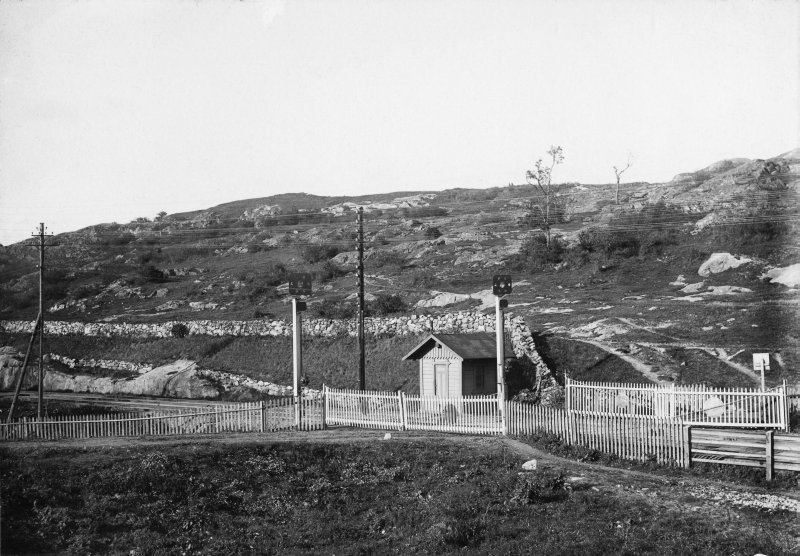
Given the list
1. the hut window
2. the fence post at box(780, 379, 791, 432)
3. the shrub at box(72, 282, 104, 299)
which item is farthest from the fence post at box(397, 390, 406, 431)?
the shrub at box(72, 282, 104, 299)

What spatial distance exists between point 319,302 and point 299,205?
11769 centimetres

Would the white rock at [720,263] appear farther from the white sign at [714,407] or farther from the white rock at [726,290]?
the white sign at [714,407]

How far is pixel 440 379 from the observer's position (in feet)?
121

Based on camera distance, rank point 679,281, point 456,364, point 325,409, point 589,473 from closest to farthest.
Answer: point 589,473
point 325,409
point 456,364
point 679,281

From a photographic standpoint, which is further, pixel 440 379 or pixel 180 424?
pixel 440 379

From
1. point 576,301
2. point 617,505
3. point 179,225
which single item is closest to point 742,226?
point 576,301

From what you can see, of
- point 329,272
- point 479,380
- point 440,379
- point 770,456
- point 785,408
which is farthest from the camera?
point 329,272

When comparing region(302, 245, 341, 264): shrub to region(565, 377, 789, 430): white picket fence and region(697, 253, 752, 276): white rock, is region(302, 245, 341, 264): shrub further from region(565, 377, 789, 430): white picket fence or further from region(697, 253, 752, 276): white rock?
region(565, 377, 789, 430): white picket fence

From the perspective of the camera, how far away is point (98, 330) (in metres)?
64.9

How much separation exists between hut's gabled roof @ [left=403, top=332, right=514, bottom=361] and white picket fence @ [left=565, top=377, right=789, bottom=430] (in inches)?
239

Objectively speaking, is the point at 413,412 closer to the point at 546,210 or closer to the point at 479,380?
the point at 479,380

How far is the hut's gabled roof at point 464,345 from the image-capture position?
35853 mm

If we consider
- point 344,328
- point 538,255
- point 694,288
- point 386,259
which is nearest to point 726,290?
point 694,288

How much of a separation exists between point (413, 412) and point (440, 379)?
587cm
